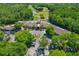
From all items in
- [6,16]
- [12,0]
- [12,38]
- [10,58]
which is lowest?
[10,58]

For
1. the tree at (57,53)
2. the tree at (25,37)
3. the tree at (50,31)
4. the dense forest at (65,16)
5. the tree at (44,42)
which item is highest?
the dense forest at (65,16)

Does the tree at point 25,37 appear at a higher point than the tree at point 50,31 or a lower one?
lower

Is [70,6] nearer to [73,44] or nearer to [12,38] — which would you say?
[73,44]

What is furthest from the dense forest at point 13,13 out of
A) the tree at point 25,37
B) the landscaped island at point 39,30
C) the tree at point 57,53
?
the tree at point 57,53

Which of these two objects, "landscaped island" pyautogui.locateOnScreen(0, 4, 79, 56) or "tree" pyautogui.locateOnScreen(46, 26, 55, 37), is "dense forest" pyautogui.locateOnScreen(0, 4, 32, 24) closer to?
"landscaped island" pyautogui.locateOnScreen(0, 4, 79, 56)

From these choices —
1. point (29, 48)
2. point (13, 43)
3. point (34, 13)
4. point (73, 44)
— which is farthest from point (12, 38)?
point (73, 44)

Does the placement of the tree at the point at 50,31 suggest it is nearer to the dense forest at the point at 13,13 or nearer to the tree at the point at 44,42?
the tree at the point at 44,42

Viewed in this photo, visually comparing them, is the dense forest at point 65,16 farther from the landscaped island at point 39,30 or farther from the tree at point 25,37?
the tree at point 25,37
